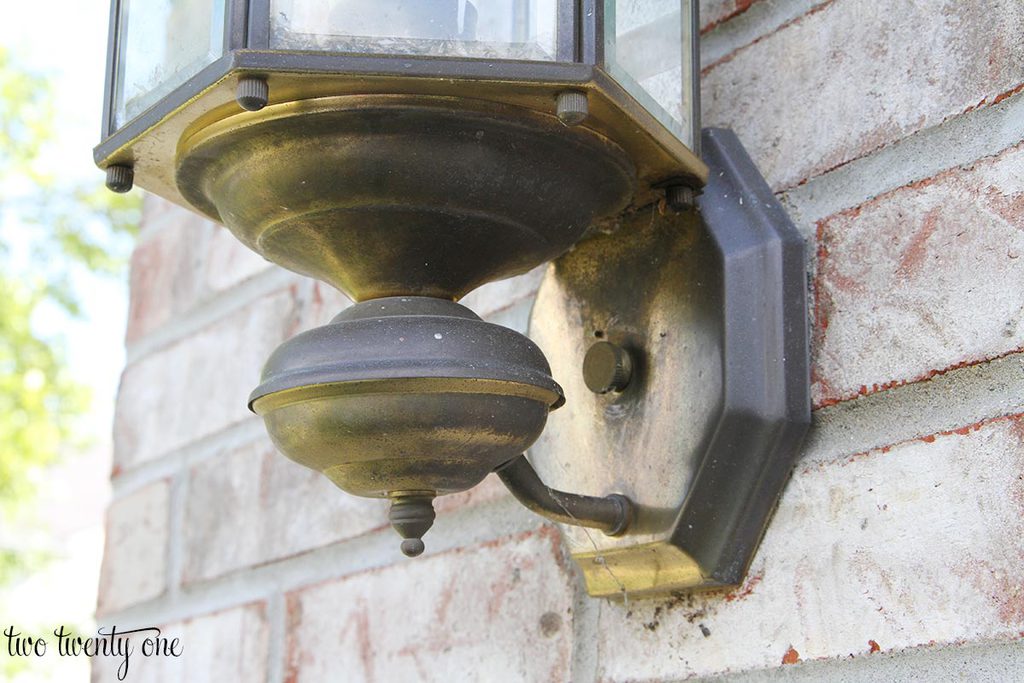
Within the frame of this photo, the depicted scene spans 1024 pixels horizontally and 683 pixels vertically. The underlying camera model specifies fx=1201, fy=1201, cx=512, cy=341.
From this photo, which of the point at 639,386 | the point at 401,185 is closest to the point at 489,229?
the point at 401,185

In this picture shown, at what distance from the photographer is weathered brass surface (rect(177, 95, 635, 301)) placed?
1.43 feet

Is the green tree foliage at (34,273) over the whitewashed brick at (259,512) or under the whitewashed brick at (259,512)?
over

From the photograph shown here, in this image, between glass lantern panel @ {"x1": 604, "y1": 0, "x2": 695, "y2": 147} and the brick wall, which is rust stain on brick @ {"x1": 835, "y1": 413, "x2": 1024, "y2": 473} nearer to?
the brick wall

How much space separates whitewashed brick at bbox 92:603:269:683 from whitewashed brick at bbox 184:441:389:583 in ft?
0.12

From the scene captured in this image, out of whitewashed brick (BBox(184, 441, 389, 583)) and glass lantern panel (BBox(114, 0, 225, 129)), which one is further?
whitewashed brick (BBox(184, 441, 389, 583))

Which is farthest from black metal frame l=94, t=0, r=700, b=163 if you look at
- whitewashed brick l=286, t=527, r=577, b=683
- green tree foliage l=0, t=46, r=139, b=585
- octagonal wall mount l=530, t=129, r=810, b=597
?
green tree foliage l=0, t=46, r=139, b=585

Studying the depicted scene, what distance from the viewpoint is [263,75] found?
1.34 ft

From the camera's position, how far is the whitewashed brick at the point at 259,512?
2.66ft

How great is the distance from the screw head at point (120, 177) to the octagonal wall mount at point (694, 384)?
0.75 feet

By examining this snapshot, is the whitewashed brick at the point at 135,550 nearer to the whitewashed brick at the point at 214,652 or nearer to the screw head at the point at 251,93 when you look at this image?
the whitewashed brick at the point at 214,652

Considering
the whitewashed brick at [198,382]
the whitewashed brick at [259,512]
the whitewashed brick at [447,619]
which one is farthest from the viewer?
the whitewashed brick at [198,382]

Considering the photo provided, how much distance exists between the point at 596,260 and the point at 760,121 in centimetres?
10

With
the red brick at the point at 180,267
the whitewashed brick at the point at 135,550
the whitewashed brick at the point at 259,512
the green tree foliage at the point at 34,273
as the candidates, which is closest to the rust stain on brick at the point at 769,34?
the whitewashed brick at the point at 259,512

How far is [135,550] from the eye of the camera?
1021mm
